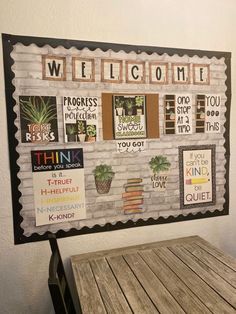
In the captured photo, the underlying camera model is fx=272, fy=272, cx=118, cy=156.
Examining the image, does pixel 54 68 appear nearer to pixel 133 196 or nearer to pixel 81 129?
pixel 81 129

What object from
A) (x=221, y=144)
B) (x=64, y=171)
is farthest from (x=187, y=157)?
(x=64, y=171)

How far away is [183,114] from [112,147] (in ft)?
1.80

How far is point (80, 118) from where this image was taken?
167cm

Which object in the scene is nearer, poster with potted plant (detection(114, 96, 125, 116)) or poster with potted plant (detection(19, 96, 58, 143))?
poster with potted plant (detection(19, 96, 58, 143))

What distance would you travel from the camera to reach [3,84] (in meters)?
1.52

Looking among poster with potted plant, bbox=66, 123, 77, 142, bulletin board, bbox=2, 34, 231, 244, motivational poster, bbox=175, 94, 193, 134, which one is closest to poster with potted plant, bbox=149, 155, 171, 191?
bulletin board, bbox=2, 34, 231, 244

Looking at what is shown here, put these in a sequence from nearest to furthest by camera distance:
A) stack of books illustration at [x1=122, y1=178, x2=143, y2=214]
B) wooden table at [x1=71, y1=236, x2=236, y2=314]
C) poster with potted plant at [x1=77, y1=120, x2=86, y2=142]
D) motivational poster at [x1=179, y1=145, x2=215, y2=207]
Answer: wooden table at [x1=71, y1=236, x2=236, y2=314]
poster with potted plant at [x1=77, y1=120, x2=86, y2=142]
stack of books illustration at [x1=122, y1=178, x2=143, y2=214]
motivational poster at [x1=179, y1=145, x2=215, y2=207]

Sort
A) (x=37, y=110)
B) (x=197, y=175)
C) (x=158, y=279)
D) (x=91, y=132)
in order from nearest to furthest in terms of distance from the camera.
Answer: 1. (x=158, y=279)
2. (x=37, y=110)
3. (x=91, y=132)
4. (x=197, y=175)

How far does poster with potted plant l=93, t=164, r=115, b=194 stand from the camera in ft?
5.67

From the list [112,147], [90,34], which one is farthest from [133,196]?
[90,34]

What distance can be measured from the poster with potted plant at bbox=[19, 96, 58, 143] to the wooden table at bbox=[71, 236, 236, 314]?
761 mm

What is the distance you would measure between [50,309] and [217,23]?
2.21m

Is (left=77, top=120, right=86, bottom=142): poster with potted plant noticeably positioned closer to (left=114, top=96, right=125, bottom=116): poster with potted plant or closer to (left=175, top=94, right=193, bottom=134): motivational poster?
(left=114, top=96, right=125, bottom=116): poster with potted plant

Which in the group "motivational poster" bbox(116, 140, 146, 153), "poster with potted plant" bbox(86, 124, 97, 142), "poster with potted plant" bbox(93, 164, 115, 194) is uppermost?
"poster with potted plant" bbox(86, 124, 97, 142)
